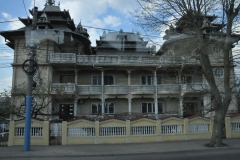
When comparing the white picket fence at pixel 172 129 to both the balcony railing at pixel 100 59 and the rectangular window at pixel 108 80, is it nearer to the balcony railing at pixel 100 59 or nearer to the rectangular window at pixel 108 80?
the balcony railing at pixel 100 59

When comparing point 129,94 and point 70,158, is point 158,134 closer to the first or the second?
point 70,158

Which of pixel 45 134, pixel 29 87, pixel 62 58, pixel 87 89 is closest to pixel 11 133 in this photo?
pixel 45 134

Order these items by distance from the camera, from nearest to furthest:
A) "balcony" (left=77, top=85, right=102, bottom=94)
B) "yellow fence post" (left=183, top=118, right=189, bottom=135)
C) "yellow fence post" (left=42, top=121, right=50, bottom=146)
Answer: "yellow fence post" (left=42, top=121, right=50, bottom=146) < "yellow fence post" (left=183, top=118, right=189, bottom=135) < "balcony" (left=77, top=85, right=102, bottom=94)

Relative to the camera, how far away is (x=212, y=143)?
1211 centimetres

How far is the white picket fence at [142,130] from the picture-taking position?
13844 mm

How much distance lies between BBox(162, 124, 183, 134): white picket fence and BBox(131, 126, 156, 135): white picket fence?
0.68 m

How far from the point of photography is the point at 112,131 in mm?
13648

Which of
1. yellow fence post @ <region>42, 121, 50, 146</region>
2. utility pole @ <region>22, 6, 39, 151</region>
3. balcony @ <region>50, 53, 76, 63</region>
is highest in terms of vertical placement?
balcony @ <region>50, 53, 76, 63</region>

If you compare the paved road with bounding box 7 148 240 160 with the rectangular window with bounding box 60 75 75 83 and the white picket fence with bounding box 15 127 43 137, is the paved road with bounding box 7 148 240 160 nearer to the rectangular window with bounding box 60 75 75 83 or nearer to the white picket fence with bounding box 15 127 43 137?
the white picket fence with bounding box 15 127 43 137

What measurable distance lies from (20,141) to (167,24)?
10.9 meters

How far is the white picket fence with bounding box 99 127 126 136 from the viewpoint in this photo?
1353 cm

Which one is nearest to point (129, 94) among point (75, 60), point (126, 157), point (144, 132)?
point (75, 60)

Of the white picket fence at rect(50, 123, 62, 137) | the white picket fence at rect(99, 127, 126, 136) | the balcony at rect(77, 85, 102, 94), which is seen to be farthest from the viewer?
the balcony at rect(77, 85, 102, 94)

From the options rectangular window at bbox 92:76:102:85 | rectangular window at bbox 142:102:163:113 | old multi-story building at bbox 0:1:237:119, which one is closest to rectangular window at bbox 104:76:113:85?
old multi-story building at bbox 0:1:237:119
